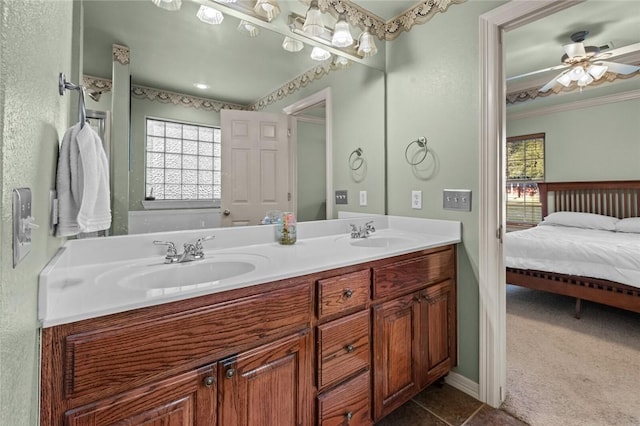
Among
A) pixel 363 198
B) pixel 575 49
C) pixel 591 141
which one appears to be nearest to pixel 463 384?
pixel 363 198

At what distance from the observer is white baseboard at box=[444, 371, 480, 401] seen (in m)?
1.68

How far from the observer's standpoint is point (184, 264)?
1.21 meters

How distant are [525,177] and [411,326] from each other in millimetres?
4566

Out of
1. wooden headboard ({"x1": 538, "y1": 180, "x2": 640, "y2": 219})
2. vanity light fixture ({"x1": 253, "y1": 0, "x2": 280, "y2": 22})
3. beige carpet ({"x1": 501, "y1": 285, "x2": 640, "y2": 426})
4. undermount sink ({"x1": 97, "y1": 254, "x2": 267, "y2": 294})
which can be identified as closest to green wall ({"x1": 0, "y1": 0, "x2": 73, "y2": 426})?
undermount sink ({"x1": 97, "y1": 254, "x2": 267, "y2": 294})

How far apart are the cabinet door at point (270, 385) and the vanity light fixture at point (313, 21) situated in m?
1.64

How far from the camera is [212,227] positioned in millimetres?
1482

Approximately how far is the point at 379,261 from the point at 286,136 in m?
0.91

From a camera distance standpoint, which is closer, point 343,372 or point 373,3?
point 343,372

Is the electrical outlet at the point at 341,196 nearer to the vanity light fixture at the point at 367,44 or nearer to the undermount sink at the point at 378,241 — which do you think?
the undermount sink at the point at 378,241

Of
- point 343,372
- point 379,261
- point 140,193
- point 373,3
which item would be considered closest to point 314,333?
point 343,372

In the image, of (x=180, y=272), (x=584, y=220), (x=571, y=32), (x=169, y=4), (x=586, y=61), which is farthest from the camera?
(x=584, y=220)

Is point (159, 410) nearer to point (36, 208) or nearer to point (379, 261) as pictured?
point (36, 208)

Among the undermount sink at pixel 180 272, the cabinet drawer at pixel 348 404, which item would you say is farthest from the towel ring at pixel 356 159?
the cabinet drawer at pixel 348 404

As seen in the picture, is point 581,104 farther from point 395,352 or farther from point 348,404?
point 348,404
